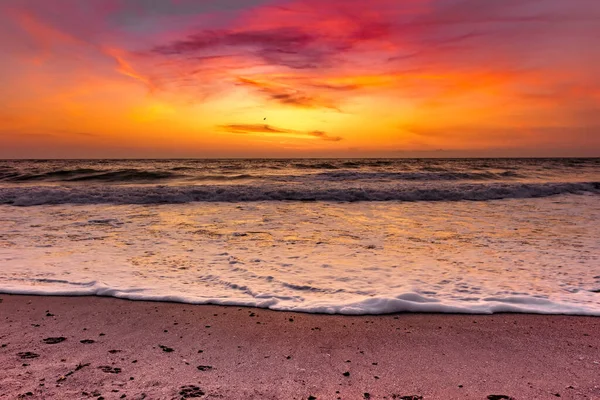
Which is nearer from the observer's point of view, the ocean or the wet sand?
the wet sand

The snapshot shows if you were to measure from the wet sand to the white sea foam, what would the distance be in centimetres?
36

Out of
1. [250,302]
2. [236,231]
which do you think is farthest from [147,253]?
[250,302]

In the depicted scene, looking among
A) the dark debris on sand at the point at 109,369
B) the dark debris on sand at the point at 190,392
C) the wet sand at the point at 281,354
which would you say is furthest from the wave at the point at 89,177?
the dark debris on sand at the point at 190,392

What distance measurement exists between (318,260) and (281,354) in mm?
3040

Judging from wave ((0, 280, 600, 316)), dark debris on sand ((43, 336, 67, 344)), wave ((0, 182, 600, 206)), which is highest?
wave ((0, 182, 600, 206))

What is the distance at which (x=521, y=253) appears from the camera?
661 centimetres

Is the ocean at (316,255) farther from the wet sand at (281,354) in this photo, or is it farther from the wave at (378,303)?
the wet sand at (281,354)

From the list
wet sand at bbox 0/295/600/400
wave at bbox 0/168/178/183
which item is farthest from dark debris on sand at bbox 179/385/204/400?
wave at bbox 0/168/178/183

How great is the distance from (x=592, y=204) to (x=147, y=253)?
15455 millimetres

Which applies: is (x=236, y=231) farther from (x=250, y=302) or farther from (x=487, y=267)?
(x=487, y=267)

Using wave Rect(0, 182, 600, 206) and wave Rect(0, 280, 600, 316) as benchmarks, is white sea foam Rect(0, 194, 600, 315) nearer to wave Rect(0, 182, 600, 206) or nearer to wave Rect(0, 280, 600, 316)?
wave Rect(0, 280, 600, 316)

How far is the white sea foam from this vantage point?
4.46m

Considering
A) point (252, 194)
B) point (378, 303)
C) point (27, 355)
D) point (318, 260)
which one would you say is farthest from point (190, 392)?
point (252, 194)

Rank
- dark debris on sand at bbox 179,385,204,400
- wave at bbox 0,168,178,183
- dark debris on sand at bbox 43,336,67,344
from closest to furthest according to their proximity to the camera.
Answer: dark debris on sand at bbox 179,385,204,400, dark debris on sand at bbox 43,336,67,344, wave at bbox 0,168,178,183
